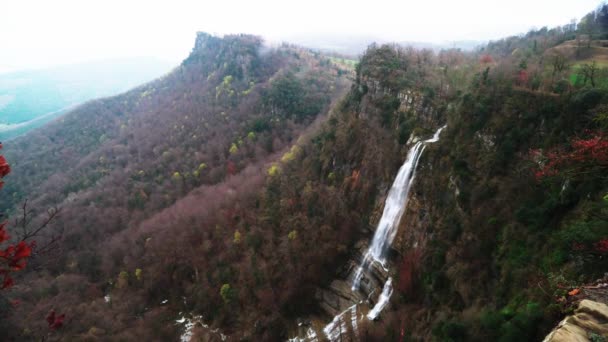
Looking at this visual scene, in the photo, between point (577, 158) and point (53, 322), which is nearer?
point (53, 322)

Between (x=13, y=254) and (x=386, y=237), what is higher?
(x=13, y=254)

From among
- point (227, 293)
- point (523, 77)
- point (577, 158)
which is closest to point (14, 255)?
point (577, 158)

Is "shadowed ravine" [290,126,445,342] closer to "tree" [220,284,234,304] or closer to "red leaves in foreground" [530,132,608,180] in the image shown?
"tree" [220,284,234,304]

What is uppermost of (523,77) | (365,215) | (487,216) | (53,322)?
(523,77)

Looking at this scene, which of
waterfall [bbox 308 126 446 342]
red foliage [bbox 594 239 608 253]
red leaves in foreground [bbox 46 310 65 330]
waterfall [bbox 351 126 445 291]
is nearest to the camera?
red leaves in foreground [bbox 46 310 65 330]

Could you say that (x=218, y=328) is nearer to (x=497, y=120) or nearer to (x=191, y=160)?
(x=497, y=120)

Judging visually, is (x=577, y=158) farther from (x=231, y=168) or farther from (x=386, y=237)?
(x=231, y=168)

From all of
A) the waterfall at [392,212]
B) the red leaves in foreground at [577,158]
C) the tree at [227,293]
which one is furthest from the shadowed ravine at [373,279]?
the red leaves in foreground at [577,158]

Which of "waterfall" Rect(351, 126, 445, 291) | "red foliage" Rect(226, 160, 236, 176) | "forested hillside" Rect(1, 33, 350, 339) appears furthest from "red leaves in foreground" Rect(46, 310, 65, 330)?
"red foliage" Rect(226, 160, 236, 176)
